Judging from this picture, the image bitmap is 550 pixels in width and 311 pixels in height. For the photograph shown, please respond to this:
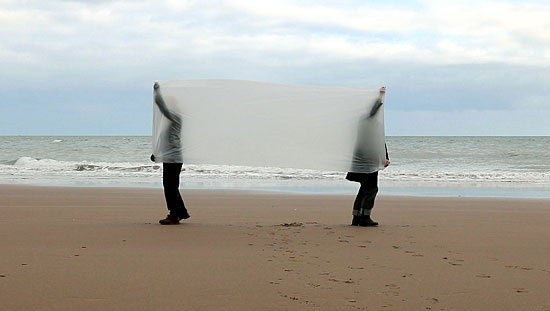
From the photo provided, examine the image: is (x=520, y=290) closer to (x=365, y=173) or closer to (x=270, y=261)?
(x=270, y=261)

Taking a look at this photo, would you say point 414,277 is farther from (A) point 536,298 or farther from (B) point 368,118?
(B) point 368,118

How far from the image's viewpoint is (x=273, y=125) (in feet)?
24.9

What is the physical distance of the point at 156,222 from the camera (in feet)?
25.5

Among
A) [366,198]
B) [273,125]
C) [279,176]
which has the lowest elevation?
[279,176]

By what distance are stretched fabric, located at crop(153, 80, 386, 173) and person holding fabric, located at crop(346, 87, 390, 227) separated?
1cm

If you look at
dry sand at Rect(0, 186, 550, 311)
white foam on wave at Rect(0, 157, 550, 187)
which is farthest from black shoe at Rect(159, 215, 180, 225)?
white foam on wave at Rect(0, 157, 550, 187)

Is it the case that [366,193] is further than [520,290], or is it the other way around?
[366,193]

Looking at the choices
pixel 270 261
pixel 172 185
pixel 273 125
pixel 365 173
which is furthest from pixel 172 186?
pixel 270 261

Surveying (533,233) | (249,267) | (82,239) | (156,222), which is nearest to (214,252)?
(249,267)

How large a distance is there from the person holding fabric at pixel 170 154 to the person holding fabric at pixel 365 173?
2070mm

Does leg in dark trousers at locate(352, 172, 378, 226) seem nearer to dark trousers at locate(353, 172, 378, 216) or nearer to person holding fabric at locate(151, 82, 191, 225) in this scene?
dark trousers at locate(353, 172, 378, 216)

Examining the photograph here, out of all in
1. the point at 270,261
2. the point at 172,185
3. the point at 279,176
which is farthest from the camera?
the point at 279,176

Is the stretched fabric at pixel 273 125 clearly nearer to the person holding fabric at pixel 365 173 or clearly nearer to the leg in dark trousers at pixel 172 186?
the person holding fabric at pixel 365 173

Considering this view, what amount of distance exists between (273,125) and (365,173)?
1.24 meters
